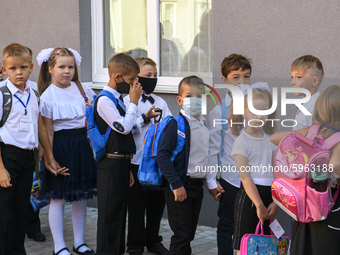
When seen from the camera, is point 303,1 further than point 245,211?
Yes

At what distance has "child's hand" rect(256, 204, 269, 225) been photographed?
3.70 m

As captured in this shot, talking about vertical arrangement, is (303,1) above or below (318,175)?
above

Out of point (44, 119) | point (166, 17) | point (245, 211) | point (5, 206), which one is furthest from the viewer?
point (166, 17)

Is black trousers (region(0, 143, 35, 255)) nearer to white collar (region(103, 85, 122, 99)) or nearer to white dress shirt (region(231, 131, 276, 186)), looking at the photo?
white collar (region(103, 85, 122, 99))

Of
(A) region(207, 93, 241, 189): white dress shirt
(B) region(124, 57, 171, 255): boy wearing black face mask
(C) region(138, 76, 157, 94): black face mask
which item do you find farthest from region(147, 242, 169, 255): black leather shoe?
(C) region(138, 76, 157, 94): black face mask

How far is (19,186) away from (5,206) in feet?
0.64

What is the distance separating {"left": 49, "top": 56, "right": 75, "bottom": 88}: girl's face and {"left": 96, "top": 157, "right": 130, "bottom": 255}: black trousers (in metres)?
0.91

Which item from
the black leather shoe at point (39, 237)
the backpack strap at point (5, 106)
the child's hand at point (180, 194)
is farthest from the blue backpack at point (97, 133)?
the black leather shoe at point (39, 237)

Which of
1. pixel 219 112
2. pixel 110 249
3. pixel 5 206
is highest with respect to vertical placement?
pixel 219 112

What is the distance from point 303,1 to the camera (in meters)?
5.16

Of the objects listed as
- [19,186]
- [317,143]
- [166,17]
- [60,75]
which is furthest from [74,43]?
[317,143]

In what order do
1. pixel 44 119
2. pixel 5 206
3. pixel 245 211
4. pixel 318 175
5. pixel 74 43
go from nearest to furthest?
1. pixel 318 175
2. pixel 245 211
3. pixel 5 206
4. pixel 44 119
5. pixel 74 43

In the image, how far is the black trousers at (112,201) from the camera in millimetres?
4484

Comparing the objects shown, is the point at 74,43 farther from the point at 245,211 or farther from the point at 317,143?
the point at 317,143
